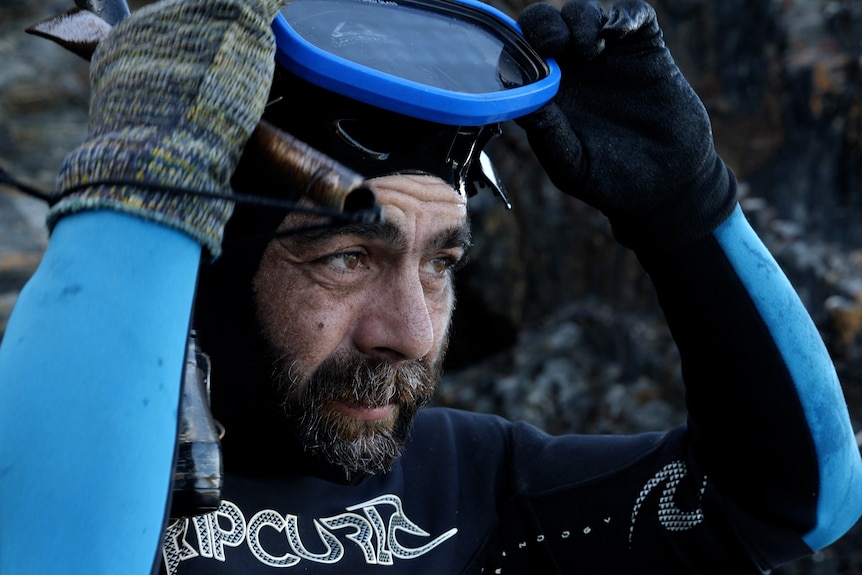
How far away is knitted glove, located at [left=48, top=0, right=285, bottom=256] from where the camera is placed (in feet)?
3.71

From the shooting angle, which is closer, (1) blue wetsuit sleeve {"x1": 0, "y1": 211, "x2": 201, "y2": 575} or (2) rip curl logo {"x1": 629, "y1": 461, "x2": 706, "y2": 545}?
(1) blue wetsuit sleeve {"x1": 0, "y1": 211, "x2": 201, "y2": 575}

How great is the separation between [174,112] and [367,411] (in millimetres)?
805

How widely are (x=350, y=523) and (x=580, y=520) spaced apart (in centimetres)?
54

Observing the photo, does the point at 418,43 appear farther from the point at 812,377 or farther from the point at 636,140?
the point at 812,377

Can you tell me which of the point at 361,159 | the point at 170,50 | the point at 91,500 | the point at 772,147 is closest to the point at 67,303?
the point at 91,500

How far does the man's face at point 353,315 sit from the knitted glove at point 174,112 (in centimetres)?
48

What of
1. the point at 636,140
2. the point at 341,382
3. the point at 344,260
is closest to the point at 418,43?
the point at 344,260

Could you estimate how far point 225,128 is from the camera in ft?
3.97

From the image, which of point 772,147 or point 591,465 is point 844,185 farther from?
point 591,465

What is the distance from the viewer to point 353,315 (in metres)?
1.76

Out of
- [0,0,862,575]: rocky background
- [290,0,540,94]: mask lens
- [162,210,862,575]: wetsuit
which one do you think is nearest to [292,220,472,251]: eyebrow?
[290,0,540,94]: mask lens

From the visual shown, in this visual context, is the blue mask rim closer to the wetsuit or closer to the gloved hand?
the gloved hand

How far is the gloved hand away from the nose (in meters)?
0.45

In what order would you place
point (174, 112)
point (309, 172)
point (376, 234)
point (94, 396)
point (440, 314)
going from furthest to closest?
point (440, 314)
point (376, 234)
point (309, 172)
point (174, 112)
point (94, 396)
